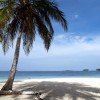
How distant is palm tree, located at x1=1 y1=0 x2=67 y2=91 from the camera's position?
1747 centimetres

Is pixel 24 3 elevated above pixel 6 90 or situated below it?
above

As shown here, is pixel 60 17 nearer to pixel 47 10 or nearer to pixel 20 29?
pixel 47 10

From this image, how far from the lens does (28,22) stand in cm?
1750

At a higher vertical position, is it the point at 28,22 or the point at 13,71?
the point at 28,22

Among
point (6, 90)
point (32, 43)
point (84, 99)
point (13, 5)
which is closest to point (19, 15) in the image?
point (13, 5)

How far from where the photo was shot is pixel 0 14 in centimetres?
1666

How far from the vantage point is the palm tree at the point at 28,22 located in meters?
17.5

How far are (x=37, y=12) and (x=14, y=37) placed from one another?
225cm

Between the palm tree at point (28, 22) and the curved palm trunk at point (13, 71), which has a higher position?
the palm tree at point (28, 22)

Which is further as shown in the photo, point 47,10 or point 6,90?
point 47,10

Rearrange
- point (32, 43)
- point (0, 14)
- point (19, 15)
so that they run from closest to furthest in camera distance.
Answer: point (0, 14) → point (19, 15) → point (32, 43)

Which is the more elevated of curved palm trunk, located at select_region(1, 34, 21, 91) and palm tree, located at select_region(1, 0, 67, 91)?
palm tree, located at select_region(1, 0, 67, 91)

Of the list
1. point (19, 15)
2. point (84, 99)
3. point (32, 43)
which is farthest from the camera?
point (32, 43)

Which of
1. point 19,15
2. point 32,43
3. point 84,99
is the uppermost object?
point 19,15
